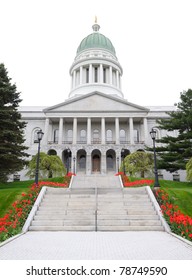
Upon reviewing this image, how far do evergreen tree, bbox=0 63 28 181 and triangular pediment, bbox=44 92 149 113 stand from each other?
15783 millimetres

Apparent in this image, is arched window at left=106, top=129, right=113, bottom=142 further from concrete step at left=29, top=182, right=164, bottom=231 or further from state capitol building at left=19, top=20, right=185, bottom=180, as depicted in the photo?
concrete step at left=29, top=182, right=164, bottom=231

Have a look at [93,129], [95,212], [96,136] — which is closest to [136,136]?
[96,136]

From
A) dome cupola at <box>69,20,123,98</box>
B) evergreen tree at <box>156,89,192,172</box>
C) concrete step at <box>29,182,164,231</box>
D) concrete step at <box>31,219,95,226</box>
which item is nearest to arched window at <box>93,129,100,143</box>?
dome cupola at <box>69,20,123,98</box>

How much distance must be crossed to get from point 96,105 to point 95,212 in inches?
1137

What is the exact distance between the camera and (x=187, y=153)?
21.9 meters

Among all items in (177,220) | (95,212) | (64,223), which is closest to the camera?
(177,220)

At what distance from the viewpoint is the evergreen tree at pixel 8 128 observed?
18627 mm

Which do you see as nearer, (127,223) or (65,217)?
(127,223)

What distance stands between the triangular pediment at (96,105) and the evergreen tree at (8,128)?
15.8 meters

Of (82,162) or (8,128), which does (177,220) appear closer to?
(8,128)

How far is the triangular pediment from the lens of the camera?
36.5 meters

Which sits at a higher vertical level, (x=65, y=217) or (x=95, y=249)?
(x=95, y=249)

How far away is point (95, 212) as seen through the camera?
32.9ft
